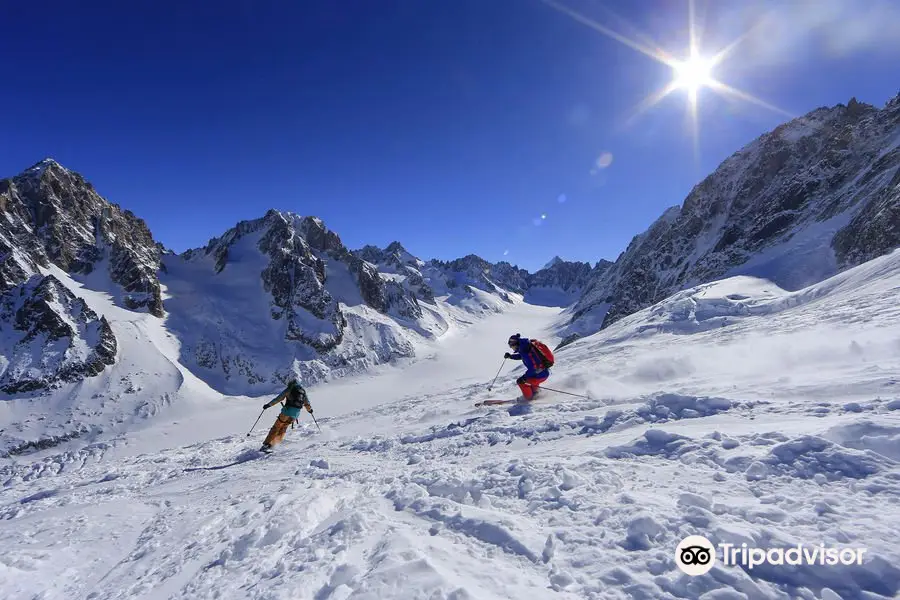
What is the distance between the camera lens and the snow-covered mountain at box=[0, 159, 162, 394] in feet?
154

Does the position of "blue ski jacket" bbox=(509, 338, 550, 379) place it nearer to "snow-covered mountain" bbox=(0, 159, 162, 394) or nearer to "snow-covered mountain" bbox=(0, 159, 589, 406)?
"snow-covered mountain" bbox=(0, 159, 589, 406)

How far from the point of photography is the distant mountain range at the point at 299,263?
149ft

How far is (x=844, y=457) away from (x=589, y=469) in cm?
317

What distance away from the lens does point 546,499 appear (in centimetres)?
546

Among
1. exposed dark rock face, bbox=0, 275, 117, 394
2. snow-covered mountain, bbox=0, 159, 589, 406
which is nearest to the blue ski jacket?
snow-covered mountain, bbox=0, 159, 589, 406

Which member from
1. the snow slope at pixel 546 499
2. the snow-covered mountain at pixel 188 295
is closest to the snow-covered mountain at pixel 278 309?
the snow-covered mountain at pixel 188 295

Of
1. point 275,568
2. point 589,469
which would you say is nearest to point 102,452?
point 275,568

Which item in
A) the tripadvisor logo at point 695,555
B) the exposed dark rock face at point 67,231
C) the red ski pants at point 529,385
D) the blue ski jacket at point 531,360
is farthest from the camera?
the exposed dark rock face at point 67,231

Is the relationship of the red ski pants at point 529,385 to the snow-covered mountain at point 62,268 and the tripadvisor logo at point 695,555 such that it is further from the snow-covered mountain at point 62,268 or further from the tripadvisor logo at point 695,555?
the snow-covered mountain at point 62,268

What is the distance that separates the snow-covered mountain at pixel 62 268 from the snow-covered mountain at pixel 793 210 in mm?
66573

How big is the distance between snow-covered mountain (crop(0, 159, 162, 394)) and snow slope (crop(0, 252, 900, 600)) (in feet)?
156

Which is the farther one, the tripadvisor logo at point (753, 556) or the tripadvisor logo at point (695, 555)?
the tripadvisor logo at point (695, 555)

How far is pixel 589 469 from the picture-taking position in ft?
Answer: 20.2

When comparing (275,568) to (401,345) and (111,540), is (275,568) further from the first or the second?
(401,345)
